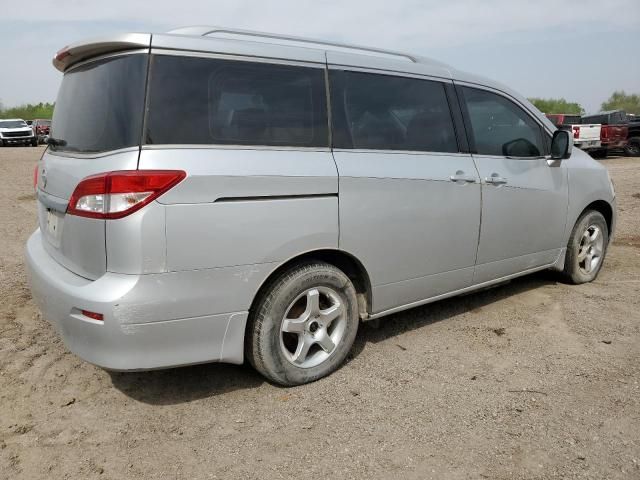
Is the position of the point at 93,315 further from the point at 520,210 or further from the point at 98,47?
the point at 520,210

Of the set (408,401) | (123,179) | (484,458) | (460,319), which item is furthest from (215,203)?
(460,319)

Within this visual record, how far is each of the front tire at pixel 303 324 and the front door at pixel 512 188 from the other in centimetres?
129

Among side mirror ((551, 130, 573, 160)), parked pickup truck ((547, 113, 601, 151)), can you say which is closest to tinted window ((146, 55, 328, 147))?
side mirror ((551, 130, 573, 160))

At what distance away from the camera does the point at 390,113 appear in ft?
11.5

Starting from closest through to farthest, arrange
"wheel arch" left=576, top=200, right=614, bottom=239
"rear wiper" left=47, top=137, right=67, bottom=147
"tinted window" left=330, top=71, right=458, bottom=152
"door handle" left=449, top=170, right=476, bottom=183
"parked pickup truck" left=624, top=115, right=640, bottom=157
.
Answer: "rear wiper" left=47, top=137, right=67, bottom=147, "tinted window" left=330, top=71, right=458, bottom=152, "door handle" left=449, top=170, right=476, bottom=183, "wheel arch" left=576, top=200, right=614, bottom=239, "parked pickup truck" left=624, top=115, right=640, bottom=157

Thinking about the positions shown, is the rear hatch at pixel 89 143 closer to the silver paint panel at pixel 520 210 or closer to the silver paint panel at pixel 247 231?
the silver paint panel at pixel 247 231

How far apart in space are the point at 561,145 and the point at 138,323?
11.8 ft

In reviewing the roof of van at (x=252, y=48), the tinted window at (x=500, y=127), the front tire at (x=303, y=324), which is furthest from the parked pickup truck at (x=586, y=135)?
the front tire at (x=303, y=324)

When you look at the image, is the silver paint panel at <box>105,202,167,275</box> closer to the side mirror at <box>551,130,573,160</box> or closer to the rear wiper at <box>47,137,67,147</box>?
the rear wiper at <box>47,137,67,147</box>

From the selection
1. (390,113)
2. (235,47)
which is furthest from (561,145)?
(235,47)

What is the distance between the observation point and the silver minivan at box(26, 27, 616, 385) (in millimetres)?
2594

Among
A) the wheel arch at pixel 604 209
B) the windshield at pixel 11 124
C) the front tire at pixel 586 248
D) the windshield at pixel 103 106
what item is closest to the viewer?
the windshield at pixel 103 106

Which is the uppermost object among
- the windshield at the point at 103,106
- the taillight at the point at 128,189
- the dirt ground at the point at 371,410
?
the windshield at the point at 103,106

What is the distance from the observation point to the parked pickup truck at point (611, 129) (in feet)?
64.3
